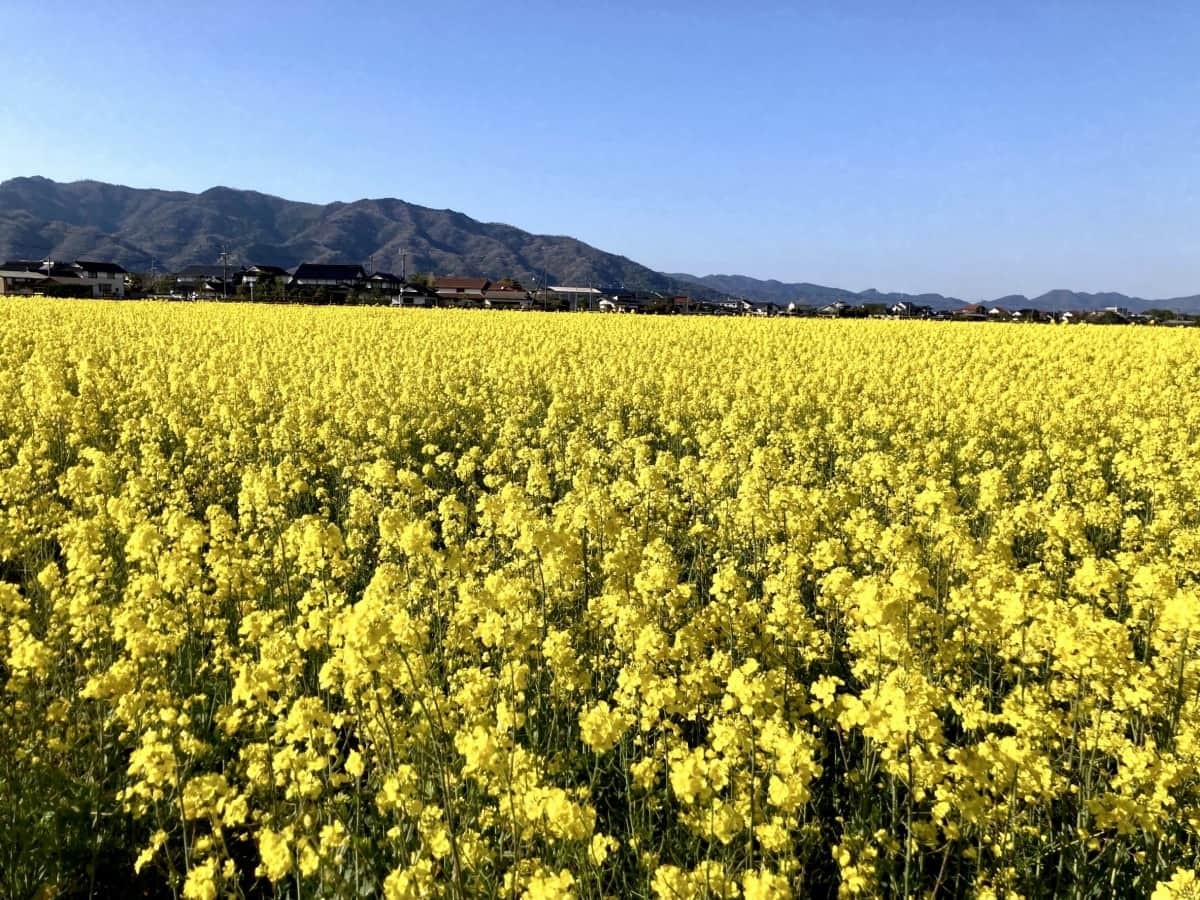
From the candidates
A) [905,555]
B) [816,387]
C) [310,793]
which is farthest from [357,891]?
[816,387]

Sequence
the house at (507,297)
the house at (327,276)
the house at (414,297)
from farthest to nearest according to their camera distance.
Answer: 1. the house at (327,276)
2. the house at (507,297)
3. the house at (414,297)

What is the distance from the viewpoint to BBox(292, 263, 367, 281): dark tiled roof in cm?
9500

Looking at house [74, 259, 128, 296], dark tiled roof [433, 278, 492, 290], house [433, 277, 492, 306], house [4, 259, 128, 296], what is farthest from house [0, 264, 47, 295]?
dark tiled roof [433, 278, 492, 290]

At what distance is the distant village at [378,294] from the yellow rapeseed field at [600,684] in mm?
54509

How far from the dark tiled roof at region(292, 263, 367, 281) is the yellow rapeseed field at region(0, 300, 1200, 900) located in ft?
302

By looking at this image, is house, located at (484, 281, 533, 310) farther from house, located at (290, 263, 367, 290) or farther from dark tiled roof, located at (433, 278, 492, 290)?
house, located at (290, 263, 367, 290)

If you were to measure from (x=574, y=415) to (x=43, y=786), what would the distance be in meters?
9.89

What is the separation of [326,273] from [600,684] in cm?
10219

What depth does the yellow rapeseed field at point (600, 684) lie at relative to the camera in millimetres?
3018

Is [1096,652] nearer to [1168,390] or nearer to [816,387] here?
[816,387]

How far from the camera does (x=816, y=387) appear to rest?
1566 centimetres

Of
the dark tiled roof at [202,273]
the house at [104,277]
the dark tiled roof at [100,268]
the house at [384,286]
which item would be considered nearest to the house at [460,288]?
the house at [384,286]

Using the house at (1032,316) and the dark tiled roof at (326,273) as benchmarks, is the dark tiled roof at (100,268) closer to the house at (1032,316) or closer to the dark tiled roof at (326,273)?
the dark tiled roof at (326,273)

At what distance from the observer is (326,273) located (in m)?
97.1
